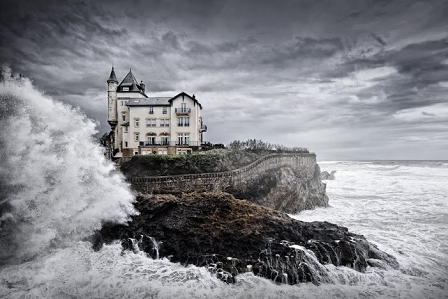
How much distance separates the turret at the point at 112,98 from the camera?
24.1m

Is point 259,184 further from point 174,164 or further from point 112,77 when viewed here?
point 112,77

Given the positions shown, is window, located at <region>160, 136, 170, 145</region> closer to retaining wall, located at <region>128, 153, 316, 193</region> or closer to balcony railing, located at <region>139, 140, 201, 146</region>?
balcony railing, located at <region>139, 140, 201, 146</region>

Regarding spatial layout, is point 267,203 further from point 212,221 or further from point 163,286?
point 163,286

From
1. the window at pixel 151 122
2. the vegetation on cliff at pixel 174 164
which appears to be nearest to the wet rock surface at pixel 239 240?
the vegetation on cliff at pixel 174 164

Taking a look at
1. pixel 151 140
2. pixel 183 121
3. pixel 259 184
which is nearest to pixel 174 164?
pixel 259 184

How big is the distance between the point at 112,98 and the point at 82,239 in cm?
1752

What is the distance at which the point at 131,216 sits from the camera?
39.0ft

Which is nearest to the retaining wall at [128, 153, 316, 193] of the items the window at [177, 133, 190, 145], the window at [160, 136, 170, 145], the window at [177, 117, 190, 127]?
the window at [177, 133, 190, 145]

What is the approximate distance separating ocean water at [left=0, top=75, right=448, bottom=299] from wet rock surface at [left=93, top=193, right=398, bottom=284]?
0.43m

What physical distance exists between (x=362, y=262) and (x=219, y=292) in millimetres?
5625

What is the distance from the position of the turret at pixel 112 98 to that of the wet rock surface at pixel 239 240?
15.2 m

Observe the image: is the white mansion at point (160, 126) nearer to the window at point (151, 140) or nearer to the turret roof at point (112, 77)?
the window at point (151, 140)

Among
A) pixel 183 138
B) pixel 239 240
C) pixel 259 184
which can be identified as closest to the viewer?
pixel 239 240

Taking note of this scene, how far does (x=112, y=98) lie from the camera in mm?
24312
